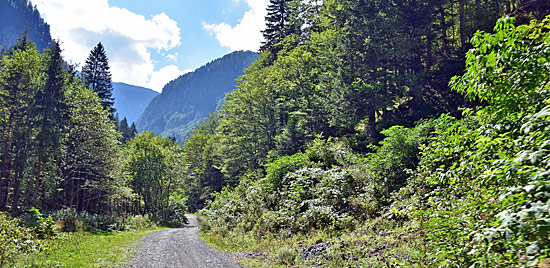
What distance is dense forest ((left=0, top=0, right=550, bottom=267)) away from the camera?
363 centimetres

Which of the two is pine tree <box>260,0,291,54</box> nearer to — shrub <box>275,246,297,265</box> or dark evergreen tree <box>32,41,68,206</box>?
dark evergreen tree <box>32,41,68,206</box>

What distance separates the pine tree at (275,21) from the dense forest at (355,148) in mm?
337

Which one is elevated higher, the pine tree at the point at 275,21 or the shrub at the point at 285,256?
the pine tree at the point at 275,21

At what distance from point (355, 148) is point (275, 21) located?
3143 centimetres

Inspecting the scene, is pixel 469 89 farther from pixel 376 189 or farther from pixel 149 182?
pixel 149 182

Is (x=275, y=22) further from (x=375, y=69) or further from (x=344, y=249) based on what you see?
(x=344, y=249)

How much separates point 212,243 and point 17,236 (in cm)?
902

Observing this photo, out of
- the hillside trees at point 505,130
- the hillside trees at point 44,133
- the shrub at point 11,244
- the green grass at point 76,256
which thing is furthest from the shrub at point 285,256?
the hillside trees at point 44,133

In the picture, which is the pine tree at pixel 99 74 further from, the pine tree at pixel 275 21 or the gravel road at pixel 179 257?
the gravel road at pixel 179 257

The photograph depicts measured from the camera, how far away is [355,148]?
22.5m

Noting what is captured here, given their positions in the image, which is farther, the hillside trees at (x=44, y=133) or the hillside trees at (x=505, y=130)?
the hillside trees at (x=44, y=133)

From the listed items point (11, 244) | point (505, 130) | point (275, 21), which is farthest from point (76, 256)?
point (275, 21)

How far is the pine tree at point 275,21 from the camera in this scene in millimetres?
45500

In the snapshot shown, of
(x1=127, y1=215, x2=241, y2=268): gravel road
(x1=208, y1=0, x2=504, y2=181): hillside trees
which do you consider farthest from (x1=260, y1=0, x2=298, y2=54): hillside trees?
(x1=127, y1=215, x2=241, y2=268): gravel road
